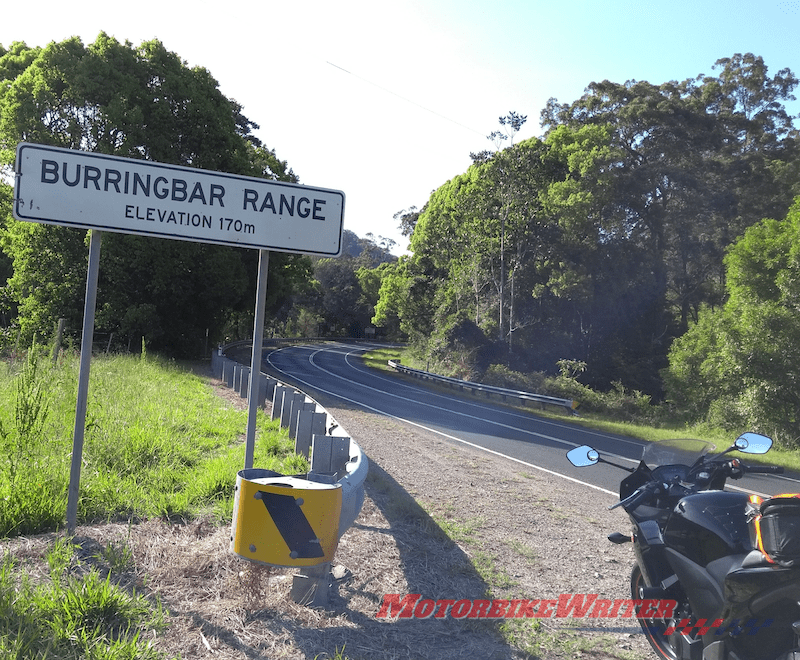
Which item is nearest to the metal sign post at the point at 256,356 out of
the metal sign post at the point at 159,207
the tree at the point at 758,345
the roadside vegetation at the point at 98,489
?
the metal sign post at the point at 159,207

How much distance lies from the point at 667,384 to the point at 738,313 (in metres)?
4.62

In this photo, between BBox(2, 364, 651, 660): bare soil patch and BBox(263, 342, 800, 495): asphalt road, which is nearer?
BBox(2, 364, 651, 660): bare soil patch

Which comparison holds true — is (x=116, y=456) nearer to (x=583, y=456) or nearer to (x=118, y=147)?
(x=583, y=456)

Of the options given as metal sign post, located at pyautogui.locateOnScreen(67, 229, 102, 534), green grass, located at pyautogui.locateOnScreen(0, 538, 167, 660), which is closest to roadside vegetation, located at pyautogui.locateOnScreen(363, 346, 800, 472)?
metal sign post, located at pyautogui.locateOnScreen(67, 229, 102, 534)

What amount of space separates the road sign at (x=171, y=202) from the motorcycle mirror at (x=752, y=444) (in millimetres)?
2922

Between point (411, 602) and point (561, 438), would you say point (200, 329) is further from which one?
point (411, 602)

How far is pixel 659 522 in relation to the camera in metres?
3.53

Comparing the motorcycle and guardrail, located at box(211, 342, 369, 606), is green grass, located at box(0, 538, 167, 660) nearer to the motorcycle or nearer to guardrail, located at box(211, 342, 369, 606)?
guardrail, located at box(211, 342, 369, 606)

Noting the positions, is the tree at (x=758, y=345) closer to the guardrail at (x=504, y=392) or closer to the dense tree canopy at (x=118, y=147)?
the guardrail at (x=504, y=392)

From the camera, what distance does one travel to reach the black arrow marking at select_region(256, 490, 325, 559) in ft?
11.7

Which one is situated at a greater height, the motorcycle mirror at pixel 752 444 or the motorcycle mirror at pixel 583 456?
the motorcycle mirror at pixel 752 444

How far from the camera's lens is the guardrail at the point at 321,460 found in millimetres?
3900

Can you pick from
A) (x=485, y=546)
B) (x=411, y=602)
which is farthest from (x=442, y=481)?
(x=411, y=602)

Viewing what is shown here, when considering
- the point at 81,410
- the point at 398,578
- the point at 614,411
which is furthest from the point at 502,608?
the point at 614,411
